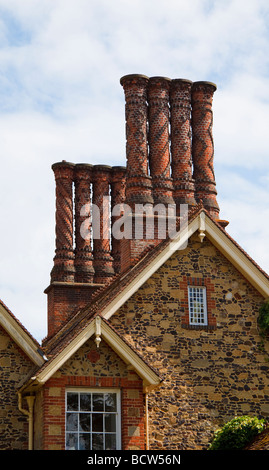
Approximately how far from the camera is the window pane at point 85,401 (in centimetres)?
2528

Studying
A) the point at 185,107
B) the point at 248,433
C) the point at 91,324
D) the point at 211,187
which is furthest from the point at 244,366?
the point at 185,107

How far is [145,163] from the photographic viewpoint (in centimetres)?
3247

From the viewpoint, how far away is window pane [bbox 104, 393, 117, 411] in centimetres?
2548

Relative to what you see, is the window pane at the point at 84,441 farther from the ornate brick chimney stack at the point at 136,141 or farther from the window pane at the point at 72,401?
the ornate brick chimney stack at the point at 136,141

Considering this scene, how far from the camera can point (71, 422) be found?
25.0m

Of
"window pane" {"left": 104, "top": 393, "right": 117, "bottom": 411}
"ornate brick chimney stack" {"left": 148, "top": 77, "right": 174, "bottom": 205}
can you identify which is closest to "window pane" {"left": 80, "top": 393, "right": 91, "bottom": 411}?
"window pane" {"left": 104, "top": 393, "right": 117, "bottom": 411}

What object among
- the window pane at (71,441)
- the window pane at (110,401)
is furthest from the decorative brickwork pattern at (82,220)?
the window pane at (71,441)

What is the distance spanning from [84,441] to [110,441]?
0.68 m

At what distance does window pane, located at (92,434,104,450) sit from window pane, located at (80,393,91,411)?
703mm

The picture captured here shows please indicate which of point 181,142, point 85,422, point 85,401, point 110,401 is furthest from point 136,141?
point 85,422

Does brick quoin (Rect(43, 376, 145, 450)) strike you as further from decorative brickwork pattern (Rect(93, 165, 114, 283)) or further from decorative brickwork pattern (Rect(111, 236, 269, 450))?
decorative brickwork pattern (Rect(93, 165, 114, 283))

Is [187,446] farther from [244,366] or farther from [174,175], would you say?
[174,175]

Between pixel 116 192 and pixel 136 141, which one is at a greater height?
pixel 116 192

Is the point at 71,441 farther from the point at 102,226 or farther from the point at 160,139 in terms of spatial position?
the point at 102,226
